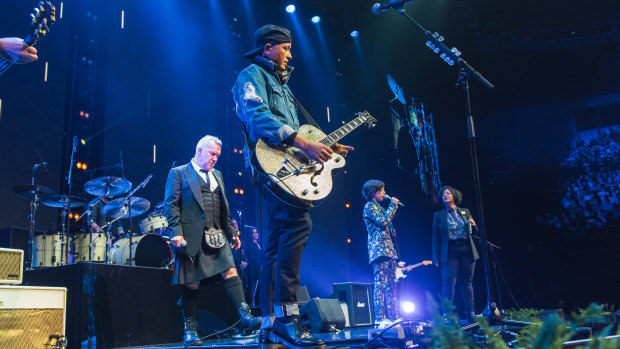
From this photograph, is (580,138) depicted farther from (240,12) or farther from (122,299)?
(122,299)

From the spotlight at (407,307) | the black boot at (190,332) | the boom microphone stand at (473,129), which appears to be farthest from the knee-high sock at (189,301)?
the spotlight at (407,307)

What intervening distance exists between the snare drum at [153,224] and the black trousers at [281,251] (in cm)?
481

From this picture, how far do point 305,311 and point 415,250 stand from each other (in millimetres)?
6175

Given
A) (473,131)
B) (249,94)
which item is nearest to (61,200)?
(249,94)

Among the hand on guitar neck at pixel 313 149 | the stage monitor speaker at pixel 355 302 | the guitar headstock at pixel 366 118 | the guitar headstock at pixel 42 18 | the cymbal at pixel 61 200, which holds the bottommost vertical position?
the stage monitor speaker at pixel 355 302

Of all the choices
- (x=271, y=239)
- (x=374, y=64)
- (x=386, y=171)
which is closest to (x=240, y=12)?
(x=374, y=64)

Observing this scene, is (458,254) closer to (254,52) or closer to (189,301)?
(189,301)

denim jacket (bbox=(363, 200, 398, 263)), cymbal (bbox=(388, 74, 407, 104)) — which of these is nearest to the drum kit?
denim jacket (bbox=(363, 200, 398, 263))

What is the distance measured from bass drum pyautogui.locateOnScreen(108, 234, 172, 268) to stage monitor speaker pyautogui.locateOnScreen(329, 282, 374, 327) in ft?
8.38

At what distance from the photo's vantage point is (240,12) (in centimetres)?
973

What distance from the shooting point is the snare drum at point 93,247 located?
7.32 meters

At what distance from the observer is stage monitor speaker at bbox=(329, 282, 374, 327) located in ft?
22.6

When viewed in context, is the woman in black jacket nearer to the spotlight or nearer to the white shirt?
the spotlight

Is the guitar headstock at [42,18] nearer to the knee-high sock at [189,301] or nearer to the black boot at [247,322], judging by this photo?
the knee-high sock at [189,301]
